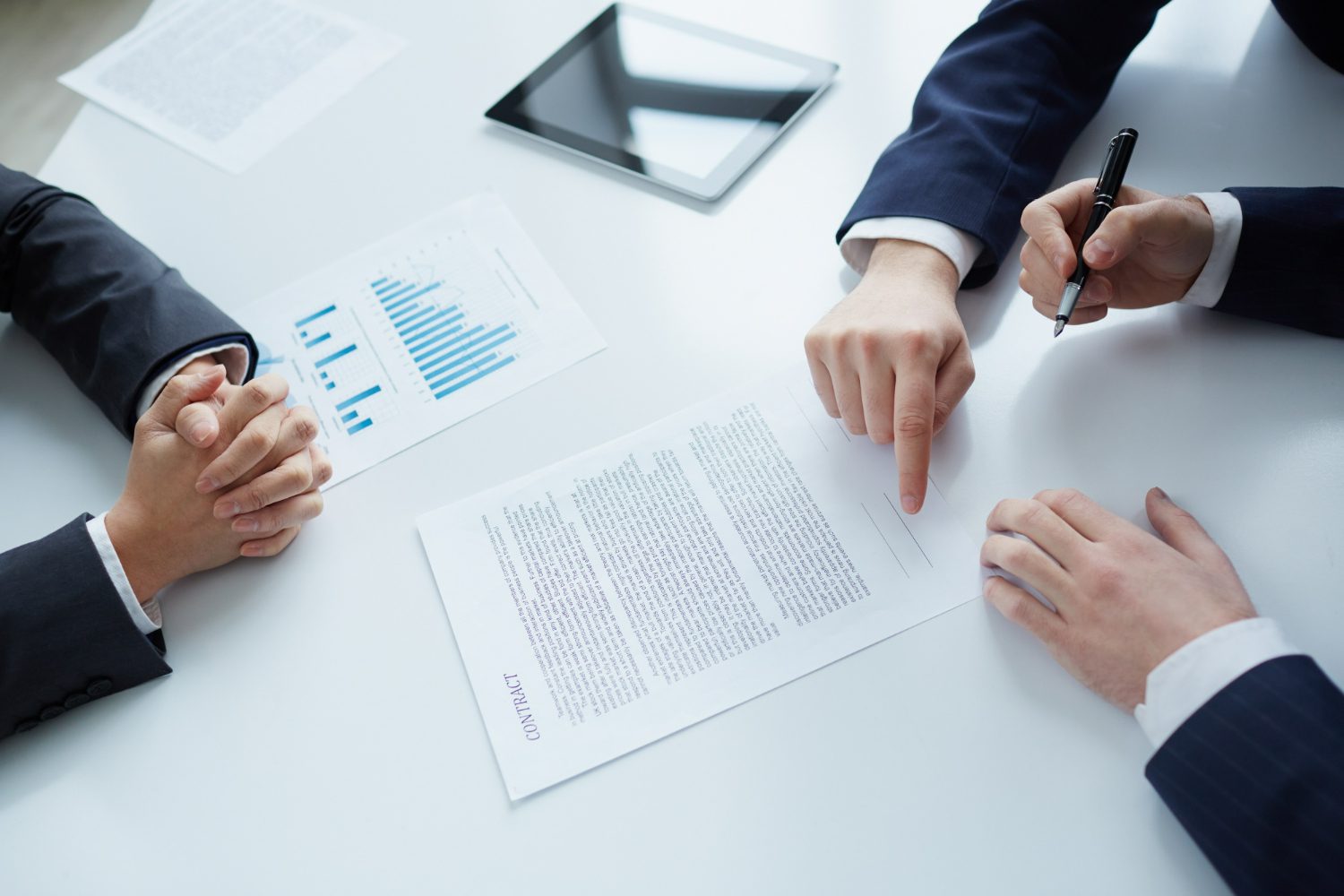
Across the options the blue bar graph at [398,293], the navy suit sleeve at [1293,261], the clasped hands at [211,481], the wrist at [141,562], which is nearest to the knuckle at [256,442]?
the clasped hands at [211,481]

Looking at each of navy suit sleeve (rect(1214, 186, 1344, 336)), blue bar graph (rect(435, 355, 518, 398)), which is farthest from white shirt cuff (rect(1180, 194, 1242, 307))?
blue bar graph (rect(435, 355, 518, 398))

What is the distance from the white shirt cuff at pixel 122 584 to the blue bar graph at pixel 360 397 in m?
0.22

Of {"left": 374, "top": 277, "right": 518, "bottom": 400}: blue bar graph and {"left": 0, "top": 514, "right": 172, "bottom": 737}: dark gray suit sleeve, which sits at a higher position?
{"left": 374, "top": 277, "right": 518, "bottom": 400}: blue bar graph

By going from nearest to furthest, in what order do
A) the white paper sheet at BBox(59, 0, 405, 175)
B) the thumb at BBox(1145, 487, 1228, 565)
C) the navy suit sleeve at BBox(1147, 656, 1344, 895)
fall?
the navy suit sleeve at BBox(1147, 656, 1344, 895) → the thumb at BBox(1145, 487, 1228, 565) → the white paper sheet at BBox(59, 0, 405, 175)

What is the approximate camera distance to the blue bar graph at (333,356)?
3.15 ft

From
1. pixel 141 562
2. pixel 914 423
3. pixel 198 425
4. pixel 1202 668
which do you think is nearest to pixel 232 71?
pixel 198 425

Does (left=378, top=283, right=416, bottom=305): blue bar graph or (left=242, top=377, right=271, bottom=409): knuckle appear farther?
(left=378, top=283, right=416, bottom=305): blue bar graph

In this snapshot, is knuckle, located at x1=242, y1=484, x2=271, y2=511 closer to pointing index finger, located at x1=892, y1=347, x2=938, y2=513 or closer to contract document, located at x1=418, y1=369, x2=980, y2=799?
contract document, located at x1=418, y1=369, x2=980, y2=799

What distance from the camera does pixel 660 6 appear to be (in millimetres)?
1211

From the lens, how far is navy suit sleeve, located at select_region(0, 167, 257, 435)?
935mm

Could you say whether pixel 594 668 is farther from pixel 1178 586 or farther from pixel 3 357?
pixel 3 357

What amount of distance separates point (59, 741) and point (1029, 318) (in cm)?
87

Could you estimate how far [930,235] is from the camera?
87cm

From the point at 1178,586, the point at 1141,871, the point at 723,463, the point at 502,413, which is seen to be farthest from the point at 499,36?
the point at 1141,871
